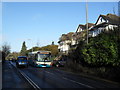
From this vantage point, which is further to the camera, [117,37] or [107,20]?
[107,20]

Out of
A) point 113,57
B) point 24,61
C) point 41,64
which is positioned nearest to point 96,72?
point 113,57

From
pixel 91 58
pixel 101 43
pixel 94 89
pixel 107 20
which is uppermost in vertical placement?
pixel 107 20

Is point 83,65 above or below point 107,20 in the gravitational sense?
below

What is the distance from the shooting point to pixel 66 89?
1100 cm

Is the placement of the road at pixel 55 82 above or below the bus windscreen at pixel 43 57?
below

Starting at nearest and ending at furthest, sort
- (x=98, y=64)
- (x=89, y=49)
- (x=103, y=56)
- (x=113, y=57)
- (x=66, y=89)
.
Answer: (x=66, y=89) < (x=113, y=57) < (x=103, y=56) < (x=98, y=64) < (x=89, y=49)

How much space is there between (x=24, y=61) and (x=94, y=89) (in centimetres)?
2712

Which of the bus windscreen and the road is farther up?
the bus windscreen

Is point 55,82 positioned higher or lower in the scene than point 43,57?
lower

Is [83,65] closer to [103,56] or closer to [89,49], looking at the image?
[89,49]

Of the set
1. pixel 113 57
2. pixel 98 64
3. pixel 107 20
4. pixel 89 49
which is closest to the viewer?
pixel 113 57

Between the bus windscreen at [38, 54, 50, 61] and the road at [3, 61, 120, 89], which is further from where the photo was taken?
the bus windscreen at [38, 54, 50, 61]

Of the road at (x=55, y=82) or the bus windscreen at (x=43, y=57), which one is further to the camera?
the bus windscreen at (x=43, y=57)

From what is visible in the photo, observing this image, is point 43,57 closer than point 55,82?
No
